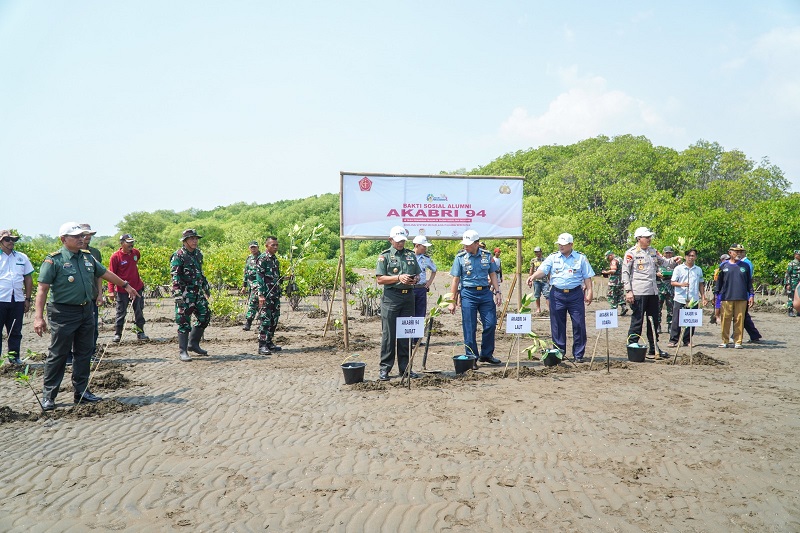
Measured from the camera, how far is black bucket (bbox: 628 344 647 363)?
8.62 meters

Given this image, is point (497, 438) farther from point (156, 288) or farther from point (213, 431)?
point (156, 288)

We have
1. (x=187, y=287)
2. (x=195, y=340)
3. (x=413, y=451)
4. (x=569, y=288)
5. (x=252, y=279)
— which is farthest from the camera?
(x=252, y=279)

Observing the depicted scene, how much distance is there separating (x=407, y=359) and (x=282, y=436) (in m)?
2.63

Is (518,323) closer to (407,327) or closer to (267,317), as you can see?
(407,327)

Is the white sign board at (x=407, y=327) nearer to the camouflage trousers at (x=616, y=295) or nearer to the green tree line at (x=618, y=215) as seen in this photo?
the green tree line at (x=618, y=215)

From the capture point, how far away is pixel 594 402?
6.41 metres

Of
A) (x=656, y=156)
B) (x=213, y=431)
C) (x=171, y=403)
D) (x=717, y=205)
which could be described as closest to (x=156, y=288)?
(x=171, y=403)

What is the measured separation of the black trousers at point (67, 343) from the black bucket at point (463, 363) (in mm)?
4574

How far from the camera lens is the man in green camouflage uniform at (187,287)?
344 inches

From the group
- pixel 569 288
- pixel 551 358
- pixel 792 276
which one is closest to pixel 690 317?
pixel 569 288

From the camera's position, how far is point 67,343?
6164mm

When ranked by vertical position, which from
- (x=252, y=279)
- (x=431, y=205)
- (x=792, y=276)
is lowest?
(x=252, y=279)

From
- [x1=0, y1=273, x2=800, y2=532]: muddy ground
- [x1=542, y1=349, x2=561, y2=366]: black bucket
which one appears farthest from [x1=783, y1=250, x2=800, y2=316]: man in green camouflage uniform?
[x1=542, y1=349, x2=561, y2=366]: black bucket

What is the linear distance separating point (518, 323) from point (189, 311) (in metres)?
5.08
